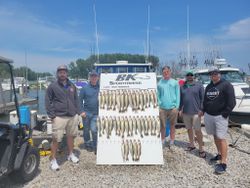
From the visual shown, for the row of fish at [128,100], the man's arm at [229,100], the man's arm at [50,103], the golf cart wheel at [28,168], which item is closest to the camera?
the golf cart wheel at [28,168]

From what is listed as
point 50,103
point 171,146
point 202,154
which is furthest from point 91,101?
point 202,154

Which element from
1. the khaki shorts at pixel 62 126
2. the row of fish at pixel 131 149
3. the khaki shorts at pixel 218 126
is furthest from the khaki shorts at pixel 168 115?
the khaki shorts at pixel 62 126

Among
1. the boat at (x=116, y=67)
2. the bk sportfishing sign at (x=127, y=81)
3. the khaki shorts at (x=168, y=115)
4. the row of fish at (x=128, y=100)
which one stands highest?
the boat at (x=116, y=67)

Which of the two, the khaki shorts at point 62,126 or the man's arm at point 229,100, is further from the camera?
the khaki shorts at point 62,126

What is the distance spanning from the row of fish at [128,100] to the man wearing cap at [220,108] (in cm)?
127

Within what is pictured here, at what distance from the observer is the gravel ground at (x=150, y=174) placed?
15.4ft

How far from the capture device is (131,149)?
220 inches

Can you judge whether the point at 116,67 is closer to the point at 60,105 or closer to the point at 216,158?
the point at 60,105

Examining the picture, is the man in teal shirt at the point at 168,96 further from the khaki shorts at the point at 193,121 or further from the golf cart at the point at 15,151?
the golf cart at the point at 15,151

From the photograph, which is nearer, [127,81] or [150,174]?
[150,174]

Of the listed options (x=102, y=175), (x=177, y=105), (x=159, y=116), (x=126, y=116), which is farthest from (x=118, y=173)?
(x=177, y=105)

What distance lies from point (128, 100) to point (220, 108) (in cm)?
202

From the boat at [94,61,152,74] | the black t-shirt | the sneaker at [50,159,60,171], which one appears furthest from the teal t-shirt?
the boat at [94,61,152,74]

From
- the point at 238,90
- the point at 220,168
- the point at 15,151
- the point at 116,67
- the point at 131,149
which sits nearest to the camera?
the point at 15,151
